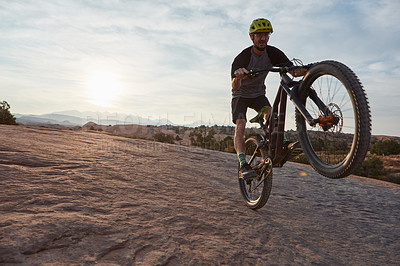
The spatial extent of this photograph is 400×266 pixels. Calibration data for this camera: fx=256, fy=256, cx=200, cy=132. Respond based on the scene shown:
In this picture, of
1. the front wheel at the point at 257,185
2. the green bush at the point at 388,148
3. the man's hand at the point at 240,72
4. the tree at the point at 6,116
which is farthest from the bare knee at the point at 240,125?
the green bush at the point at 388,148

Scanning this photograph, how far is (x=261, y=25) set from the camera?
4020 mm

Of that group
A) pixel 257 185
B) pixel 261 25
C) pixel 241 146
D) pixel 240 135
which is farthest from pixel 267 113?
pixel 261 25

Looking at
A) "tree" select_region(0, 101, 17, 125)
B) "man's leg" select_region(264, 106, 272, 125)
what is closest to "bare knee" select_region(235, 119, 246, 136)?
"man's leg" select_region(264, 106, 272, 125)

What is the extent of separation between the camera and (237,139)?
4.75 meters

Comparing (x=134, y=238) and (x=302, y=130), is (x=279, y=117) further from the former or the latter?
(x=134, y=238)

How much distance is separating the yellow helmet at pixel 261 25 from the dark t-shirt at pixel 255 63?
0.39 m

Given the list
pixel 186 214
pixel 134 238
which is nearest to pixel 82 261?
pixel 134 238

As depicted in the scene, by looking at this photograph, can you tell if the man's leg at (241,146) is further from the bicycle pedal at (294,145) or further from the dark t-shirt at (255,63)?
the bicycle pedal at (294,145)

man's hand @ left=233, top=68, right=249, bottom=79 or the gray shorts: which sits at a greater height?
man's hand @ left=233, top=68, right=249, bottom=79

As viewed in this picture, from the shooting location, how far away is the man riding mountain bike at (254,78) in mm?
4059

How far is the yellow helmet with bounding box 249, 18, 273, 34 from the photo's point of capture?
158 inches

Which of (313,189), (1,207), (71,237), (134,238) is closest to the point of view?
(71,237)

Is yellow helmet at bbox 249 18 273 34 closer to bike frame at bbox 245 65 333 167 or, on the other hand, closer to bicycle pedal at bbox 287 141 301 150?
bike frame at bbox 245 65 333 167

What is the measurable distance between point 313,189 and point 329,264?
4449mm
